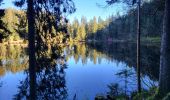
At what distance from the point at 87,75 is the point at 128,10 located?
75.5ft

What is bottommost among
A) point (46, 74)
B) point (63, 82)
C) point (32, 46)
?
point (63, 82)

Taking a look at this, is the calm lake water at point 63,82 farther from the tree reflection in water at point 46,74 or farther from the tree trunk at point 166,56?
the tree trunk at point 166,56

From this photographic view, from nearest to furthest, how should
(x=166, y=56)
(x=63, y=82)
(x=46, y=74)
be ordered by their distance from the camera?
(x=46, y=74) < (x=166, y=56) < (x=63, y=82)

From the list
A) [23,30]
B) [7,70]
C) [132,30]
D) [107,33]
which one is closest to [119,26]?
[107,33]

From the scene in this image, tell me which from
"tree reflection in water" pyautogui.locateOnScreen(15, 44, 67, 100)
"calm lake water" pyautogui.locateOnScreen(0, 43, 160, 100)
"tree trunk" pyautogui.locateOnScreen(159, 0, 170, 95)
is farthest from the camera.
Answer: "tree trunk" pyautogui.locateOnScreen(159, 0, 170, 95)

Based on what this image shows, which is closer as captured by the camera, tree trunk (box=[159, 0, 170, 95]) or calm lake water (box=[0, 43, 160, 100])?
calm lake water (box=[0, 43, 160, 100])

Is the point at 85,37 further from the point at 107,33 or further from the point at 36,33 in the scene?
the point at 36,33

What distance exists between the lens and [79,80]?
1516 inches

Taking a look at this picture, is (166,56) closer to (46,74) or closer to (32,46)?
(46,74)

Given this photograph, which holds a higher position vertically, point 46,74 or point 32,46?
point 32,46

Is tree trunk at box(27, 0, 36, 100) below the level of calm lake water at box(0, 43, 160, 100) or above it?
above

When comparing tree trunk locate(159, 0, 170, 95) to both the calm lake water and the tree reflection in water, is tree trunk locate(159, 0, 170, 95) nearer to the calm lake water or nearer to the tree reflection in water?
the calm lake water

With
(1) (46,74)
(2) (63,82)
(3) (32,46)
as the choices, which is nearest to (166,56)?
(2) (63,82)

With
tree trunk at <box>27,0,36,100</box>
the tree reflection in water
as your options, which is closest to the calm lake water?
the tree reflection in water
